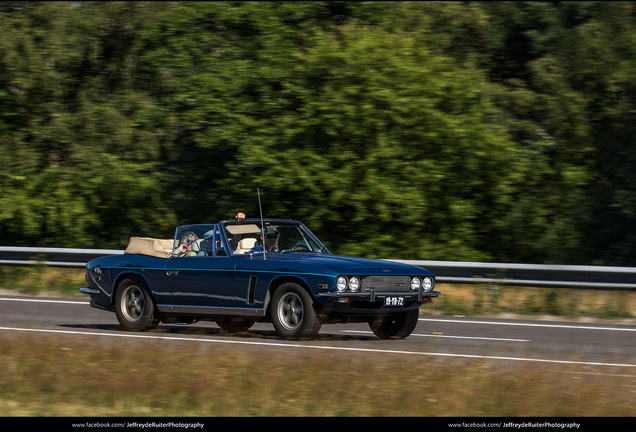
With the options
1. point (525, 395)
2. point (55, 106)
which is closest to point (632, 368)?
point (525, 395)

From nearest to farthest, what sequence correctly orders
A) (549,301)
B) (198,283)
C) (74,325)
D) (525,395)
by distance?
(525,395), (198,283), (74,325), (549,301)

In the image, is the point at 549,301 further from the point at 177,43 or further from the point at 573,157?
the point at 177,43

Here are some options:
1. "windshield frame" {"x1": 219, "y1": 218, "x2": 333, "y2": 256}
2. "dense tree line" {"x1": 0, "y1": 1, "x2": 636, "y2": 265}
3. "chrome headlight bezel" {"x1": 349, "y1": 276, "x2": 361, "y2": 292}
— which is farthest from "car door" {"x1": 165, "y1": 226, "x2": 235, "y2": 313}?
"dense tree line" {"x1": 0, "y1": 1, "x2": 636, "y2": 265}

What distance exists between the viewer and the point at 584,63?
21.5 m

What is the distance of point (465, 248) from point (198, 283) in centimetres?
975

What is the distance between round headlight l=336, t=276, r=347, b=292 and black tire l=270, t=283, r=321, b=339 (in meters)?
0.37

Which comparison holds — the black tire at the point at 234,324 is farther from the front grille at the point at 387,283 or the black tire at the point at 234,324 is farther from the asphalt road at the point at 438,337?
the front grille at the point at 387,283

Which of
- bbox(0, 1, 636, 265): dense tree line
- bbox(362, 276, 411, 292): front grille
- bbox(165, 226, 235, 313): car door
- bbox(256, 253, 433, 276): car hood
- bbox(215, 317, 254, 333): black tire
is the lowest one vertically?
bbox(215, 317, 254, 333): black tire

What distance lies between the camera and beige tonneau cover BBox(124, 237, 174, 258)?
1194cm

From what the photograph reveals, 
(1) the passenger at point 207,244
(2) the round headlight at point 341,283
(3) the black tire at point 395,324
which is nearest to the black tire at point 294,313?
(2) the round headlight at point 341,283

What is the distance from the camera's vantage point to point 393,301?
10227 millimetres

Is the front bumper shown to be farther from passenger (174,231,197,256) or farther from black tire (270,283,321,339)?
passenger (174,231,197,256)

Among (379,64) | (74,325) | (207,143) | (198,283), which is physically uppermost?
(379,64)

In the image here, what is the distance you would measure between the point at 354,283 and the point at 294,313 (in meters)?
0.82
